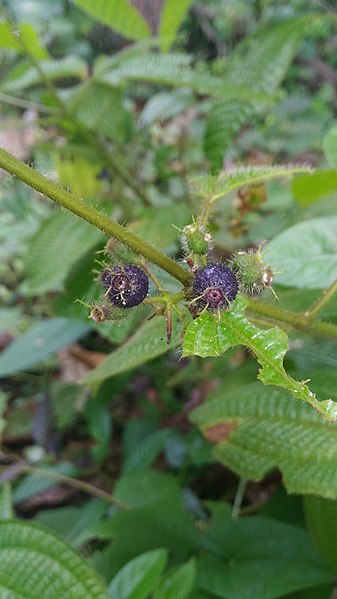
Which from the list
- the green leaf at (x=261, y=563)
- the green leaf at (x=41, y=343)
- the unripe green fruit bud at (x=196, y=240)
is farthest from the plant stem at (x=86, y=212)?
the green leaf at (x=41, y=343)

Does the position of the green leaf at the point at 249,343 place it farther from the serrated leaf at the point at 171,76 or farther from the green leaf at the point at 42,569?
the serrated leaf at the point at 171,76

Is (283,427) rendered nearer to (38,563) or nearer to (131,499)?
(38,563)

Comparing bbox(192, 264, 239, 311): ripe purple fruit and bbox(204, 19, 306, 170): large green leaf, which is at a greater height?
bbox(204, 19, 306, 170): large green leaf

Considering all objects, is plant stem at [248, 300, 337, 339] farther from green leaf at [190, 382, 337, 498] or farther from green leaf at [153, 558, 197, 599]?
green leaf at [153, 558, 197, 599]

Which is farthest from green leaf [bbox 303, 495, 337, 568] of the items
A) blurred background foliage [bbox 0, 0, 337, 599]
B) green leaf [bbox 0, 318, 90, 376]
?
green leaf [bbox 0, 318, 90, 376]

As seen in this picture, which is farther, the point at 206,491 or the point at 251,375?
the point at 206,491

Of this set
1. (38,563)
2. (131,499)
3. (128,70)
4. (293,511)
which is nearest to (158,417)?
(131,499)

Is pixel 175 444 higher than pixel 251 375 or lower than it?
lower

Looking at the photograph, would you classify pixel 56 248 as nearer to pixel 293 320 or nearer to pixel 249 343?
pixel 293 320
